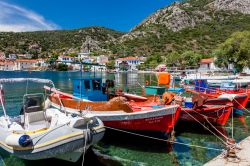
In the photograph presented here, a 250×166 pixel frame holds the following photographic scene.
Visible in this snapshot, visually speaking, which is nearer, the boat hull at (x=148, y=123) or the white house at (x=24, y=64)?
the boat hull at (x=148, y=123)

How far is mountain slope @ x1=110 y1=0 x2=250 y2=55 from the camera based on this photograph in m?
134

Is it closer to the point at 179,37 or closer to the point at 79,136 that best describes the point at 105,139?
the point at 79,136

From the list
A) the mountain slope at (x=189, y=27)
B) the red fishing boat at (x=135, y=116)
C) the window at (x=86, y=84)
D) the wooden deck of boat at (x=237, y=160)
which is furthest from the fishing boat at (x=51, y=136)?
the mountain slope at (x=189, y=27)

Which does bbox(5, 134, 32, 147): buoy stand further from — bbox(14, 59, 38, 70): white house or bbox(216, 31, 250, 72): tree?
bbox(14, 59, 38, 70): white house

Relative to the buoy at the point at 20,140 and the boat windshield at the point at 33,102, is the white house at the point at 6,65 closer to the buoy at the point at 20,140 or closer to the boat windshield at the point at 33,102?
the boat windshield at the point at 33,102

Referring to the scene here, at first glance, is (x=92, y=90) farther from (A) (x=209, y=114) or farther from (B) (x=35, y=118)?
(A) (x=209, y=114)

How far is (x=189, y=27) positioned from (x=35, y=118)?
164 metres

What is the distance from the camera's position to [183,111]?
1515cm

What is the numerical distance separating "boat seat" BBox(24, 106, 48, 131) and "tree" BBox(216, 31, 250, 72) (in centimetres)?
4794

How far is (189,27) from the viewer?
162750 mm


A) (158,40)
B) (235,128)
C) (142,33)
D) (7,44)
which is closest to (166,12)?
(142,33)

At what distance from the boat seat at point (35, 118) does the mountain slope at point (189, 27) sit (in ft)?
399

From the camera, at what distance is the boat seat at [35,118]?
10.5 metres

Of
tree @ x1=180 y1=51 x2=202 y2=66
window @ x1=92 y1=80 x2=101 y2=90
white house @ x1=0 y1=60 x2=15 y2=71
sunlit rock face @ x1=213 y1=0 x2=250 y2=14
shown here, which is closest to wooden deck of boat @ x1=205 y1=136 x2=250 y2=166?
window @ x1=92 y1=80 x2=101 y2=90
